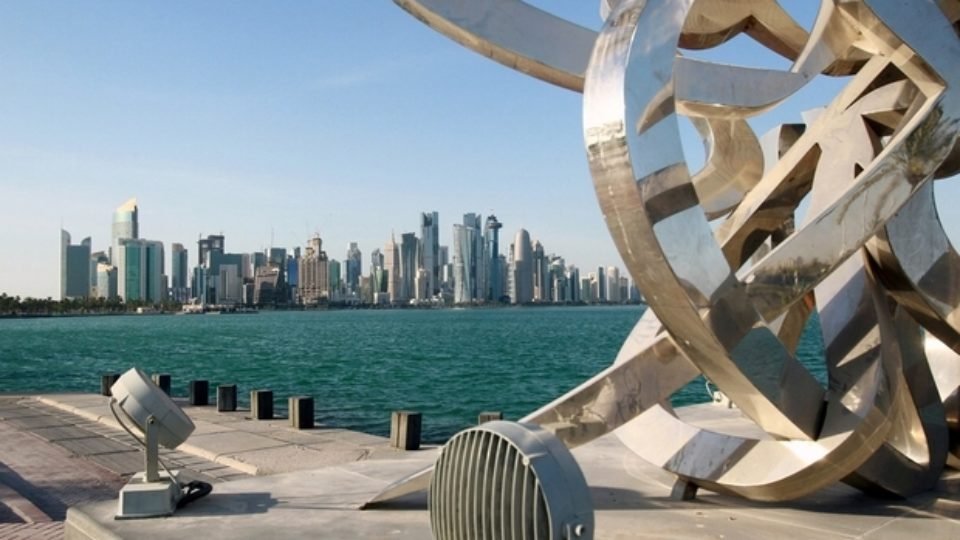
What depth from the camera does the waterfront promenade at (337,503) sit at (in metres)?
7.54

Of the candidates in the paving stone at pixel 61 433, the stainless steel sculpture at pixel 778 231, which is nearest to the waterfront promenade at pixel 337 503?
the stainless steel sculpture at pixel 778 231

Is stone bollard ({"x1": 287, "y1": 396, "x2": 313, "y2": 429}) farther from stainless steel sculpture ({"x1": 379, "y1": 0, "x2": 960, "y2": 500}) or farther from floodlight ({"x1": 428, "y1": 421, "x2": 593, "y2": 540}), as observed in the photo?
floodlight ({"x1": 428, "y1": 421, "x2": 593, "y2": 540})

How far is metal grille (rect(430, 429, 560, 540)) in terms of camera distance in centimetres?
490

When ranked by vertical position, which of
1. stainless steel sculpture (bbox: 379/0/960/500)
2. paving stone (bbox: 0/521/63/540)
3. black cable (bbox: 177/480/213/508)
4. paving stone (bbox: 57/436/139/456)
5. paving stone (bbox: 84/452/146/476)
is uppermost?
stainless steel sculpture (bbox: 379/0/960/500)

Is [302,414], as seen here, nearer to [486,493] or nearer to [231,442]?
[231,442]

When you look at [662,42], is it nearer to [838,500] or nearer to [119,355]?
[838,500]

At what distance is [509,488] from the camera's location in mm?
4988

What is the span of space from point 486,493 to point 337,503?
Answer: 3883mm

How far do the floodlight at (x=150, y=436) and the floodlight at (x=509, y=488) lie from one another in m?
3.73

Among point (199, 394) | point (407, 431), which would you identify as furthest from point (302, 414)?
point (199, 394)

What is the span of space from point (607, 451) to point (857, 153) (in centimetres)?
495

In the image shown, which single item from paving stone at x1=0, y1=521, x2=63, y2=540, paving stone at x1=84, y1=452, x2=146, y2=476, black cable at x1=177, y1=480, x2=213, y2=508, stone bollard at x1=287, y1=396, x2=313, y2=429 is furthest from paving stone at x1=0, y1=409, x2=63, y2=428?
black cable at x1=177, y1=480, x2=213, y2=508

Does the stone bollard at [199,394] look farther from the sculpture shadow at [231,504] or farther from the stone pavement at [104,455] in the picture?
the sculpture shadow at [231,504]

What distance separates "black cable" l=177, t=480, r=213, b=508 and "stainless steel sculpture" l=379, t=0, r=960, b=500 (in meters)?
1.92
